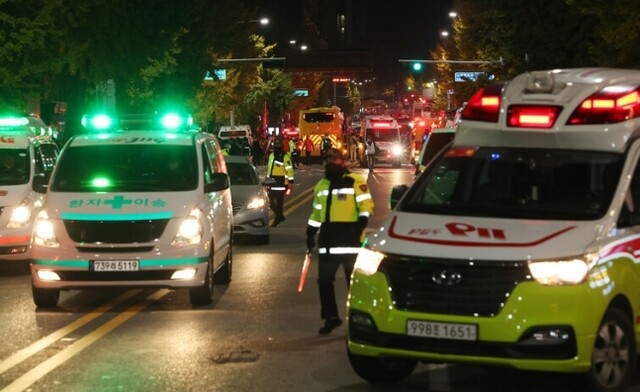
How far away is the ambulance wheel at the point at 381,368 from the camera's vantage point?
9289mm

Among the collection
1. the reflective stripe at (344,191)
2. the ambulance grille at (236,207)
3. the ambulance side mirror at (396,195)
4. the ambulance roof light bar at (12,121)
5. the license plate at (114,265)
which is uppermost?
the ambulance roof light bar at (12,121)

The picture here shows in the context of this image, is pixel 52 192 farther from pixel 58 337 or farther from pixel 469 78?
pixel 469 78

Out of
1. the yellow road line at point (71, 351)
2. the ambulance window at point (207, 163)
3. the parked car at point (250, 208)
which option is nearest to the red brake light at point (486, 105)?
the yellow road line at point (71, 351)

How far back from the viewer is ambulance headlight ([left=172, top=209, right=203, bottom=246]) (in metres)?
13.5

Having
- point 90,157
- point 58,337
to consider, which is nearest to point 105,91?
point 90,157

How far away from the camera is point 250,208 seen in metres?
21.2

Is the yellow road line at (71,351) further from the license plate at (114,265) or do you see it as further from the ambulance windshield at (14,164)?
the ambulance windshield at (14,164)

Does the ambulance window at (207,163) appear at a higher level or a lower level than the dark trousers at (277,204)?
higher

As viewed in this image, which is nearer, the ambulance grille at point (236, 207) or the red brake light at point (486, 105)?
the red brake light at point (486, 105)

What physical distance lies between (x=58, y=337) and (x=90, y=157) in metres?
3.38

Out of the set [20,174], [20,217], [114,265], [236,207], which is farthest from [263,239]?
[114,265]

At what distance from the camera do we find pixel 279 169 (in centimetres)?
2631

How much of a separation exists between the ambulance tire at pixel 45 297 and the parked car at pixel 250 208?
741 centimetres

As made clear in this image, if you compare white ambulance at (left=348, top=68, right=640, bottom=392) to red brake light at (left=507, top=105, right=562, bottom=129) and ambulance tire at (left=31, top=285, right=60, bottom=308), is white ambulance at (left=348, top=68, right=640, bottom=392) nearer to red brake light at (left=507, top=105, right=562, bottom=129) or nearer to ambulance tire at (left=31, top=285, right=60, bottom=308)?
red brake light at (left=507, top=105, right=562, bottom=129)
